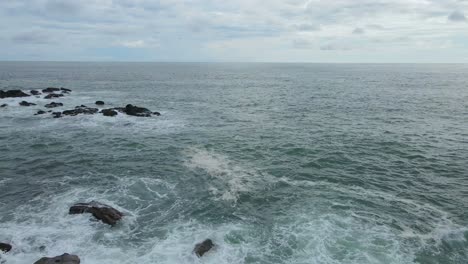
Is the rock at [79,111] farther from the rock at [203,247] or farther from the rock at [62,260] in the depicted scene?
the rock at [203,247]

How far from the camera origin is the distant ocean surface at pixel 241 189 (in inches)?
906

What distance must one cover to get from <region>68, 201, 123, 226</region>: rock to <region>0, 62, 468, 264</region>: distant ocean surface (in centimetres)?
58

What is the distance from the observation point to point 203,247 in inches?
877

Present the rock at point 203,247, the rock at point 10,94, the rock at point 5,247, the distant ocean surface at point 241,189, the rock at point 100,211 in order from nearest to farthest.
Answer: the rock at point 5,247
the rock at point 203,247
the distant ocean surface at point 241,189
the rock at point 100,211
the rock at point 10,94

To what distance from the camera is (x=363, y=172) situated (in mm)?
35969

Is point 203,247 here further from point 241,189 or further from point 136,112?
point 136,112

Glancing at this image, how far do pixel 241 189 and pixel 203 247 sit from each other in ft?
33.1

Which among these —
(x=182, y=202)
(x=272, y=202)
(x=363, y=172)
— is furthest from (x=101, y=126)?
(x=363, y=172)

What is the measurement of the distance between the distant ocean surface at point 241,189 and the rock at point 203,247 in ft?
1.35

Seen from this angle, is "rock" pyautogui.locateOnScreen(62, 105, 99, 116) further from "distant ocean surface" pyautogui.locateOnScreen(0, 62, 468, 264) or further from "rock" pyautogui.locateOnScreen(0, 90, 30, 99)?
"rock" pyautogui.locateOnScreen(0, 90, 30, 99)

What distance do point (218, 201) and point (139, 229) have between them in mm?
7242

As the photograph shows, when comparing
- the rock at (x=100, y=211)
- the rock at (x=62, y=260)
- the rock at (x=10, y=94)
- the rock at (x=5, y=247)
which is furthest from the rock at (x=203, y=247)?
the rock at (x=10, y=94)

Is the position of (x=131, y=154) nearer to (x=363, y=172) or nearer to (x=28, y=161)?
(x=28, y=161)

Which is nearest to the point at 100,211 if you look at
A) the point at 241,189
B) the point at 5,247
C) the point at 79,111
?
the point at 5,247
